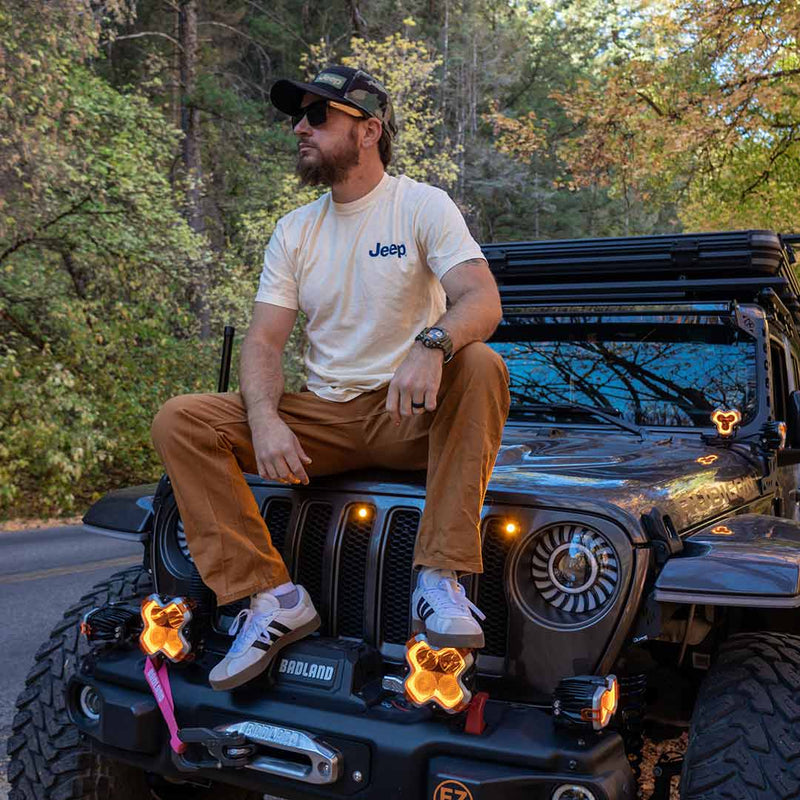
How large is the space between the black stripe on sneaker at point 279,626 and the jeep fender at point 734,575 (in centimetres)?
101

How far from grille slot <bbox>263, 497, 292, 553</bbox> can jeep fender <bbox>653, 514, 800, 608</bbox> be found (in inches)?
47.7

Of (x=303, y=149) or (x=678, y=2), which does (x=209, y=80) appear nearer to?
(x=678, y=2)

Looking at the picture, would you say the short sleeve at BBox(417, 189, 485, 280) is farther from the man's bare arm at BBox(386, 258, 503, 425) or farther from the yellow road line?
the yellow road line

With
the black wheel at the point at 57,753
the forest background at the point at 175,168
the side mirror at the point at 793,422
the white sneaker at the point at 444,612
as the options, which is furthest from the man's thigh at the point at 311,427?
the forest background at the point at 175,168

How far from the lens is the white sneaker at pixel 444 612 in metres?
2.44

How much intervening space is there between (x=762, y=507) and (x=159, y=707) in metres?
2.41

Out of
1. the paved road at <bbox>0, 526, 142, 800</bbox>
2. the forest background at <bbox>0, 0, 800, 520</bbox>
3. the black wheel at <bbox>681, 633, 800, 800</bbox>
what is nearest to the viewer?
the black wheel at <bbox>681, 633, 800, 800</bbox>

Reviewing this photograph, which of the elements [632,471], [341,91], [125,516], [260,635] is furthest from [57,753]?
[341,91]

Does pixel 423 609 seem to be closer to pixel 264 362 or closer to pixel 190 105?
pixel 264 362

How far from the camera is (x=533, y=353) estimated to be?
175 inches

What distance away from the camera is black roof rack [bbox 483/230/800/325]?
14.4 ft

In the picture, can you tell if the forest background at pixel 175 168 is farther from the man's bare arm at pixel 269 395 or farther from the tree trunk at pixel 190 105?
the man's bare arm at pixel 269 395

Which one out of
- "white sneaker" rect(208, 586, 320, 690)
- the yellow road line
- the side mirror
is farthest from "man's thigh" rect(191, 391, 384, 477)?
the yellow road line

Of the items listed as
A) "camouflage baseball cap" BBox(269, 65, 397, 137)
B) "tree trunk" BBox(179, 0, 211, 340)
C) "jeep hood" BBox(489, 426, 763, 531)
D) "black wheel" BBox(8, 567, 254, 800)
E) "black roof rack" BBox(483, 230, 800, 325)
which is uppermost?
"tree trunk" BBox(179, 0, 211, 340)
